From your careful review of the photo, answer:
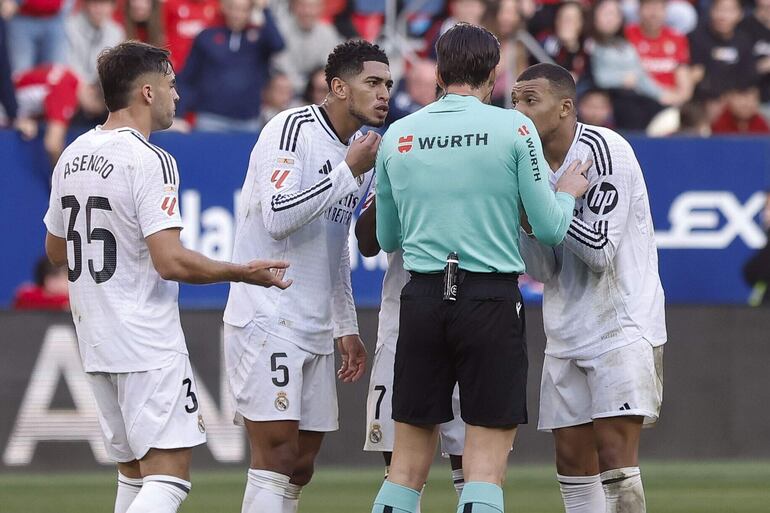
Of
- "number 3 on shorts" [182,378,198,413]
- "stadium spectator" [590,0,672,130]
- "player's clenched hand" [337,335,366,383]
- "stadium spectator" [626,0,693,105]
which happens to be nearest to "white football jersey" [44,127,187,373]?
"number 3 on shorts" [182,378,198,413]

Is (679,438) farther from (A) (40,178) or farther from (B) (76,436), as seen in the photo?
(A) (40,178)

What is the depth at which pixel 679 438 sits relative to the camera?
38.2ft

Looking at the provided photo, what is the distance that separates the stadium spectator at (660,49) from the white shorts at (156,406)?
9438 millimetres

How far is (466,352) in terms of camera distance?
230 inches

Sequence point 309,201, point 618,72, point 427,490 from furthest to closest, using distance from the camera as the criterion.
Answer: point 618,72 < point 427,490 < point 309,201

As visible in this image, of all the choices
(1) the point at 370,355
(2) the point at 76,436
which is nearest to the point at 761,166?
(1) the point at 370,355

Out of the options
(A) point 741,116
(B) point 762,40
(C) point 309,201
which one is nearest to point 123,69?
(C) point 309,201

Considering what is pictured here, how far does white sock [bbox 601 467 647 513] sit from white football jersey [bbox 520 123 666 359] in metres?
0.56

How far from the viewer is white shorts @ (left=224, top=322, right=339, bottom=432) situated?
262 inches

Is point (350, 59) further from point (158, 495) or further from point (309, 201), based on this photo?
point (158, 495)

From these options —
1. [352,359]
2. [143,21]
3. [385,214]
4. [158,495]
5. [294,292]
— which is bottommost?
[158,495]

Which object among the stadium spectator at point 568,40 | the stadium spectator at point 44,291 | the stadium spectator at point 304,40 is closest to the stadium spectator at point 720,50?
the stadium spectator at point 568,40

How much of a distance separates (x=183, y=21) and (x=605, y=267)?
817 centimetres

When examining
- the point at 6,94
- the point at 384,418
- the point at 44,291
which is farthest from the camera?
→ the point at 6,94
